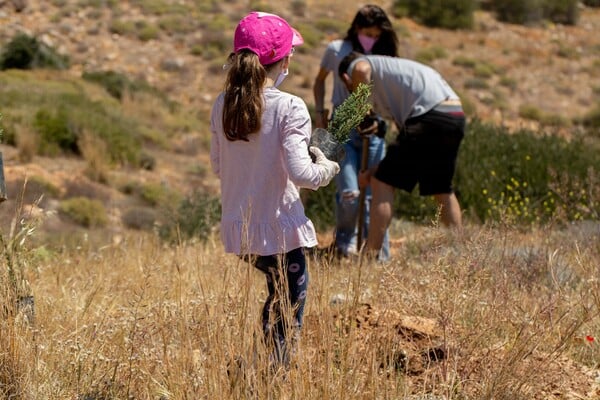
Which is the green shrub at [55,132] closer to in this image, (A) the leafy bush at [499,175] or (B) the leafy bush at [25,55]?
(B) the leafy bush at [25,55]

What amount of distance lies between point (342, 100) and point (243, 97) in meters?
3.24

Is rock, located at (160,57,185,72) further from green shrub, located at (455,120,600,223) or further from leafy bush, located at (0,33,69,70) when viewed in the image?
green shrub, located at (455,120,600,223)

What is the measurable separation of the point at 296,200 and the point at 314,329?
491mm

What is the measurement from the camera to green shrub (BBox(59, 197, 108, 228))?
1545cm

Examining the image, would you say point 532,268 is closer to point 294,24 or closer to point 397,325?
point 397,325

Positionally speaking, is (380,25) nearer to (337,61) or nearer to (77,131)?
(337,61)

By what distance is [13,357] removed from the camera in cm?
310

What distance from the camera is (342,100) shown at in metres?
6.47

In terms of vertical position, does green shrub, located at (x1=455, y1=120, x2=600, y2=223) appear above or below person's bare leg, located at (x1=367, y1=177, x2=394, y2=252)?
below

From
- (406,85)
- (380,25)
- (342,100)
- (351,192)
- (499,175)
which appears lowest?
(499,175)

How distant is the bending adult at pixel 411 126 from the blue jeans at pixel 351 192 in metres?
0.66

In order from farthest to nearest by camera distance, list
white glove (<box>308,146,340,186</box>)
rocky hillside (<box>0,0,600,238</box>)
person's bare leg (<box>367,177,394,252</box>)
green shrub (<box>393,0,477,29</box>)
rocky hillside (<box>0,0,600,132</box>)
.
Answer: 1. green shrub (<box>393,0,477,29</box>)
2. rocky hillside (<box>0,0,600,132</box>)
3. rocky hillside (<box>0,0,600,238</box>)
4. person's bare leg (<box>367,177,394,252</box>)
5. white glove (<box>308,146,340,186</box>)

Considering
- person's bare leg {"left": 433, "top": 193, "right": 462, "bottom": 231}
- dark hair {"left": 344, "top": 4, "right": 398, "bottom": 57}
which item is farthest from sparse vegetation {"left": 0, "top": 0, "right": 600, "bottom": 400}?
dark hair {"left": 344, "top": 4, "right": 398, "bottom": 57}

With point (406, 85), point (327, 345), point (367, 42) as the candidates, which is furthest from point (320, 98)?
point (327, 345)
